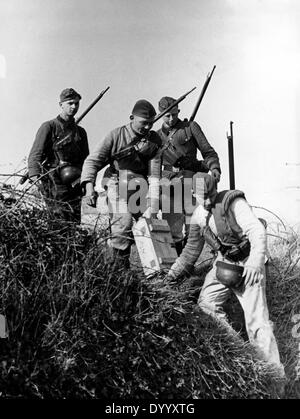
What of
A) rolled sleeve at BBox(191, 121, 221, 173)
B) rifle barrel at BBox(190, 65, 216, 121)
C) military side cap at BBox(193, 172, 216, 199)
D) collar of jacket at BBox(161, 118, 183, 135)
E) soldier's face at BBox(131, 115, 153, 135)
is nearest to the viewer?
military side cap at BBox(193, 172, 216, 199)

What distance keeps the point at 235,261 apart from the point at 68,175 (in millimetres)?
2252

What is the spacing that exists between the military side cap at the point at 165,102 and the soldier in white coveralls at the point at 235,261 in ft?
7.58

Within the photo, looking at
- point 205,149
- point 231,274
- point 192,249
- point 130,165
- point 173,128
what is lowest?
point 231,274

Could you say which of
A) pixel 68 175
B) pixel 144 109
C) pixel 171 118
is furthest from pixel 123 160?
pixel 171 118

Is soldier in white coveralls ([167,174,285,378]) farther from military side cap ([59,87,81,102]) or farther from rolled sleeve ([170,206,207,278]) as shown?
military side cap ([59,87,81,102])

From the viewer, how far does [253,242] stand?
21.4 feet

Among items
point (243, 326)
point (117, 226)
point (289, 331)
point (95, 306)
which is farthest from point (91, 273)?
point (289, 331)

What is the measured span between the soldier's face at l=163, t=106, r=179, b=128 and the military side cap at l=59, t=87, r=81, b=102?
124 centimetres

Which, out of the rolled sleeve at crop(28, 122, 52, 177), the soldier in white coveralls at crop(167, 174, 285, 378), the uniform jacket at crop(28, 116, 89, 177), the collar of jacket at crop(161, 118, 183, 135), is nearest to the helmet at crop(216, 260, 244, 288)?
the soldier in white coveralls at crop(167, 174, 285, 378)

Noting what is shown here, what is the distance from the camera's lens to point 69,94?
323 inches

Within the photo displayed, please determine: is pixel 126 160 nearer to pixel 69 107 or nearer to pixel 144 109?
pixel 144 109

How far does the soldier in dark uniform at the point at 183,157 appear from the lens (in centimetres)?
825

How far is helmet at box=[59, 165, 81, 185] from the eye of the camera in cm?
805

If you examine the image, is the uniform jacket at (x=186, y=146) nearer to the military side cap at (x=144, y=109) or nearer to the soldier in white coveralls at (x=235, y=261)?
the military side cap at (x=144, y=109)
